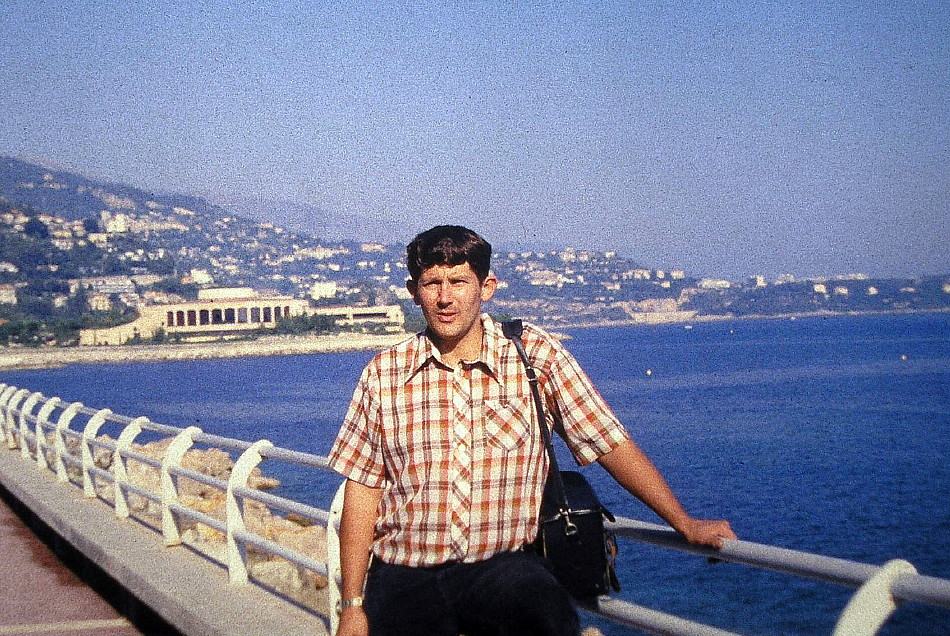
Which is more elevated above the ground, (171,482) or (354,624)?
(354,624)

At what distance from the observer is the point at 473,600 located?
242 centimetres

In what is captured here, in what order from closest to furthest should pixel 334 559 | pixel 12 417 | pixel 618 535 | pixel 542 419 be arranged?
1. pixel 542 419
2. pixel 618 535
3. pixel 334 559
4. pixel 12 417

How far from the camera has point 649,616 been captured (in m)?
2.64

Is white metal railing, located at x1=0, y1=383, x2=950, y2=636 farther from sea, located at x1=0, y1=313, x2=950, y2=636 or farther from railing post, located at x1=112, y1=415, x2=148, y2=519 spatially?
sea, located at x1=0, y1=313, x2=950, y2=636

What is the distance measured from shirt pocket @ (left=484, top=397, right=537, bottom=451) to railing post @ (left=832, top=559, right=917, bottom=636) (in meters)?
0.82

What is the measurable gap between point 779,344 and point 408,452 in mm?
137169

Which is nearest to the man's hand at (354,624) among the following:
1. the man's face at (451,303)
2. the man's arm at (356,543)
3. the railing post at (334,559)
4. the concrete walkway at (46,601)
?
the man's arm at (356,543)

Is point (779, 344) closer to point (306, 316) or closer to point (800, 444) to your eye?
point (306, 316)

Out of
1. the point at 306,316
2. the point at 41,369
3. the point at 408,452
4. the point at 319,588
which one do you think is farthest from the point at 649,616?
the point at 306,316

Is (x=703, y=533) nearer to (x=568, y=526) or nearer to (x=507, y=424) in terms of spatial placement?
(x=568, y=526)

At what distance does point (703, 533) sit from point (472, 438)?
58 centimetres

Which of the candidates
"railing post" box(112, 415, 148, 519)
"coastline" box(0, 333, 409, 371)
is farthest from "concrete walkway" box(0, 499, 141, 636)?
"coastline" box(0, 333, 409, 371)

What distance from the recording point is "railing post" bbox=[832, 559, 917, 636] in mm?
2023

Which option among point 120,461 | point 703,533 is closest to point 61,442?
point 120,461
